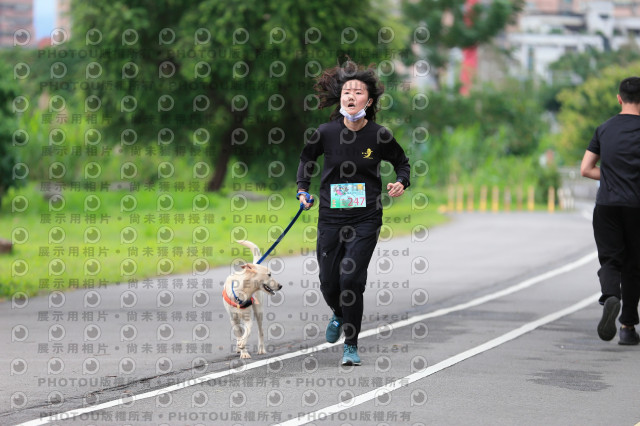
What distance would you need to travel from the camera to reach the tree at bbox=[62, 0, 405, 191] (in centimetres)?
3325

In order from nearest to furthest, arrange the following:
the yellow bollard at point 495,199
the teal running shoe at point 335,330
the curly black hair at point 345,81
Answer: the curly black hair at point 345,81, the teal running shoe at point 335,330, the yellow bollard at point 495,199

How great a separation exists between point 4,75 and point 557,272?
19.7m

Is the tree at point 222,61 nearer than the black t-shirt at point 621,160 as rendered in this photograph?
No

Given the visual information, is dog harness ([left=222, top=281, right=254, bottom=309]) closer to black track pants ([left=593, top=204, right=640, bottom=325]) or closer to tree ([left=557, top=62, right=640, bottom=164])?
black track pants ([left=593, top=204, right=640, bottom=325])

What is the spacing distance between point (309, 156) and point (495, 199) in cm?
3455

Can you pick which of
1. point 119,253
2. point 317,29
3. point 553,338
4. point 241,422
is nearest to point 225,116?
point 317,29

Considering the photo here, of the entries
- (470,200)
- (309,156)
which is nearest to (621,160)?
(309,156)

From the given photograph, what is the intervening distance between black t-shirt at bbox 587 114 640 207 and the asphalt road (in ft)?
4.15

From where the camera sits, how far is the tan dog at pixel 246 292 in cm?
914

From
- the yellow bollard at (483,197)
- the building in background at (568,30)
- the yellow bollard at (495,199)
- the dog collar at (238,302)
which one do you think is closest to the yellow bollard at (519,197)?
the yellow bollard at (495,199)

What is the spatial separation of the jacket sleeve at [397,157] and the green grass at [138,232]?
623 centimetres

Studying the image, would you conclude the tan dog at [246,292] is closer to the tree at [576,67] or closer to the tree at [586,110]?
the tree at [586,110]

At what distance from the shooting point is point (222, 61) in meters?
33.9

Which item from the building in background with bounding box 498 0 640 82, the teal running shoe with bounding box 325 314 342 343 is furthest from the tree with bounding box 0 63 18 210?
the building in background with bounding box 498 0 640 82
